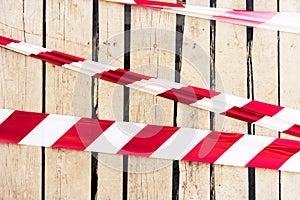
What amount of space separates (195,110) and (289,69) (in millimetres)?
383

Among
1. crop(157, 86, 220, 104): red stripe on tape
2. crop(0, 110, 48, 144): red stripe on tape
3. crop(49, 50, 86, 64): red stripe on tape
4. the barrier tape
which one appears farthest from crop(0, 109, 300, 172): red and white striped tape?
the barrier tape

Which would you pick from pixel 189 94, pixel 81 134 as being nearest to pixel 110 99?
pixel 81 134

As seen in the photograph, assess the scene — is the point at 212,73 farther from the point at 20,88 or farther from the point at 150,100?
the point at 20,88

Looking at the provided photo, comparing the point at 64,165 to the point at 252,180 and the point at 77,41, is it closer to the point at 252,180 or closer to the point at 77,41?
the point at 77,41

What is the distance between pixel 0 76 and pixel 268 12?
1029 mm

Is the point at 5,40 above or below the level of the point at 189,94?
above

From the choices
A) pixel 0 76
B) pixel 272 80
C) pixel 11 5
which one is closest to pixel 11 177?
pixel 0 76

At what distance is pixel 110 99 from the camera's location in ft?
4.55

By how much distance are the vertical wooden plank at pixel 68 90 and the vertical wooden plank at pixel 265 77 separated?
624 millimetres

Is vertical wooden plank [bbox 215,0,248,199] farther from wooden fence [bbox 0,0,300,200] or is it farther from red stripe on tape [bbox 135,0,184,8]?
red stripe on tape [bbox 135,0,184,8]

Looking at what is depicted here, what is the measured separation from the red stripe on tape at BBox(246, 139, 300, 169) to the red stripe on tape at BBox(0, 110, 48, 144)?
0.80 m

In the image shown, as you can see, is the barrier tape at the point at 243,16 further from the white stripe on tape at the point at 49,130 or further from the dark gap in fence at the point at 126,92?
the white stripe on tape at the point at 49,130

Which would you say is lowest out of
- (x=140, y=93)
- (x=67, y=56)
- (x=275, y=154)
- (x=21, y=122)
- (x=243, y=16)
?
(x=275, y=154)

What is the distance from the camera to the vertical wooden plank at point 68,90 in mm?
1387
